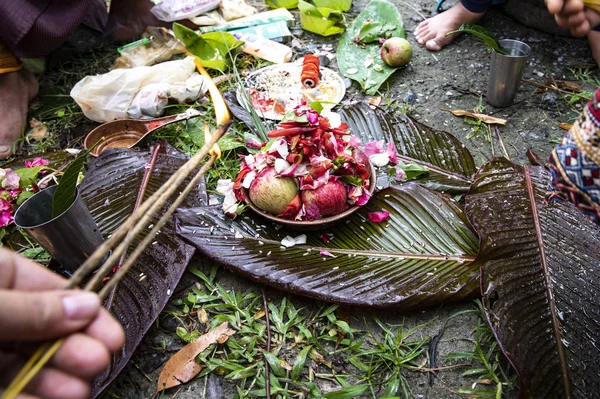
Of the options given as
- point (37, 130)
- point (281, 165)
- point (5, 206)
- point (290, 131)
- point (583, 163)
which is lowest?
point (37, 130)

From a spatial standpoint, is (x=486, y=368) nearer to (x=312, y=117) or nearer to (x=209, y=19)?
(x=312, y=117)

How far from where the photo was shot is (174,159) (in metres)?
2.34

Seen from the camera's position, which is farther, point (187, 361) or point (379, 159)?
point (379, 159)

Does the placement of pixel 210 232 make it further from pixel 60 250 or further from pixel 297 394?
pixel 297 394

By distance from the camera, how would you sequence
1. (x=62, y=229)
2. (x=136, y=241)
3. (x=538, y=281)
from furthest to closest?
(x=136, y=241) < (x=62, y=229) < (x=538, y=281)

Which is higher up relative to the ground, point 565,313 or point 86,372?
point 86,372

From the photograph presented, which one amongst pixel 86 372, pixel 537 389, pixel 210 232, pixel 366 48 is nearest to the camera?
pixel 86 372

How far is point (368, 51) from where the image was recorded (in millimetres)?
3336

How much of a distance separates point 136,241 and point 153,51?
2.10m

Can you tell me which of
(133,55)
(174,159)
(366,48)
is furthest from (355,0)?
(174,159)

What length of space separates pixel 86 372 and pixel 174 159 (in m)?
1.66

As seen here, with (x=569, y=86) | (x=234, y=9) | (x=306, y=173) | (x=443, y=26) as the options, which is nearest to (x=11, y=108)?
(x=234, y=9)

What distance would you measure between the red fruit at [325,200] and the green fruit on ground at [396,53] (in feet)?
5.22

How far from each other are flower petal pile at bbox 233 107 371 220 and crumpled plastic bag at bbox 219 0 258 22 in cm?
227
